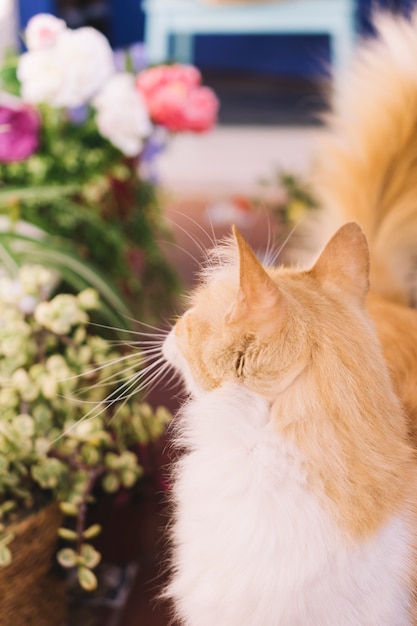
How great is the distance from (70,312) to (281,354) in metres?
0.47

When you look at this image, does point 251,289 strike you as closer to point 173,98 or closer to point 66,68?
point 66,68

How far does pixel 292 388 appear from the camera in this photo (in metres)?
0.72

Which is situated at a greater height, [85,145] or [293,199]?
[85,145]

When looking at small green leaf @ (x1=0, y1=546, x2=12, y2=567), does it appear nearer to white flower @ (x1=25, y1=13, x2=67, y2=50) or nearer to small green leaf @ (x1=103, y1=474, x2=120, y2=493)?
small green leaf @ (x1=103, y1=474, x2=120, y2=493)

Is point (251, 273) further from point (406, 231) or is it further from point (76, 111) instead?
point (76, 111)

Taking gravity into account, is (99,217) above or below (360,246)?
below

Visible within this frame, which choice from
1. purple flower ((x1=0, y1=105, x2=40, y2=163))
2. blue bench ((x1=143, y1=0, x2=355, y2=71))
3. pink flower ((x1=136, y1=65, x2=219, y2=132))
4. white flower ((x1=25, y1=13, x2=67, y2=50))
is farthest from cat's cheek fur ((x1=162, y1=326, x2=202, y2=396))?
blue bench ((x1=143, y1=0, x2=355, y2=71))

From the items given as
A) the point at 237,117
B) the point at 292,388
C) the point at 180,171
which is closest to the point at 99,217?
the point at 292,388

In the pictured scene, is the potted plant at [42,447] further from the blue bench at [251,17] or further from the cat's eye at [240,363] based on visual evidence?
the blue bench at [251,17]

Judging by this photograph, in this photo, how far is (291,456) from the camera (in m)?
0.72

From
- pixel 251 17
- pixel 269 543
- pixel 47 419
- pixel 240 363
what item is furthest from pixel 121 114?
pixel 251 17

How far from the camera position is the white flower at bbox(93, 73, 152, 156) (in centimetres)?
151

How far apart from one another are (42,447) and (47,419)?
5 cm

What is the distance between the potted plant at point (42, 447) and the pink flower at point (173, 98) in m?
0.70
